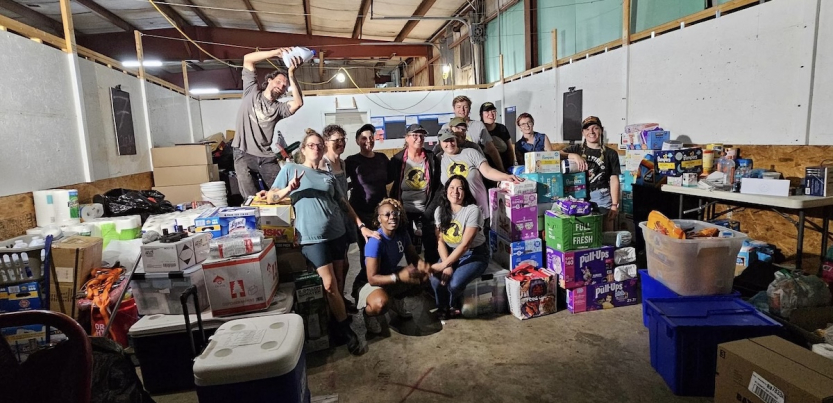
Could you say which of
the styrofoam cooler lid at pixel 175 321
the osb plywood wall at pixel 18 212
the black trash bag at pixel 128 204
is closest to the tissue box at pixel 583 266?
the styrofoam cooler lid at pixel 175 321

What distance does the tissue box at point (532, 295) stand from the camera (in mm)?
3018

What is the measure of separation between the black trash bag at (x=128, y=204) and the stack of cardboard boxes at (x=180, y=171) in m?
1.59

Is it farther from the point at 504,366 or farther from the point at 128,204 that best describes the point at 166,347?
the point at 128,204

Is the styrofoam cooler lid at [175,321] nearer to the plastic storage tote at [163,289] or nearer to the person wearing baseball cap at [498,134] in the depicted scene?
the plastic storage tote at [163,289]

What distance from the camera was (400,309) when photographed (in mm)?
3059

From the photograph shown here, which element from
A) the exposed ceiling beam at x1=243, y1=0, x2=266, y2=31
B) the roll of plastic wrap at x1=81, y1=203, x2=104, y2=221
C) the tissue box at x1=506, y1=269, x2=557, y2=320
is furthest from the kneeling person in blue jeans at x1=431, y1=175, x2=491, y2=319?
the exposed ceiling beam at x1=243, y1=0, x2=266, y2=31

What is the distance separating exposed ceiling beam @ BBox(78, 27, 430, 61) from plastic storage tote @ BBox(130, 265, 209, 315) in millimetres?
7640

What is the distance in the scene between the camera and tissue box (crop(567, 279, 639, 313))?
122 inches

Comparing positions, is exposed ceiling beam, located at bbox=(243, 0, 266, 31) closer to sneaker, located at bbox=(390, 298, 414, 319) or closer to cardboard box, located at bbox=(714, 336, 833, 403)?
sneaker, located at bbox=(390, 298, 414, 319)

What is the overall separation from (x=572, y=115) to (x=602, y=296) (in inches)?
136

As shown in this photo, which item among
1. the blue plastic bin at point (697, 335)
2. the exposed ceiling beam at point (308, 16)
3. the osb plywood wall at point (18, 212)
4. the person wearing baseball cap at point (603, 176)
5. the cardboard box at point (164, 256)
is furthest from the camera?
the exposed ceiling beam at point (308, 16)

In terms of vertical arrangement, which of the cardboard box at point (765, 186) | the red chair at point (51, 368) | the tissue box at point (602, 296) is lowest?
the tissue box at point (602, 296)

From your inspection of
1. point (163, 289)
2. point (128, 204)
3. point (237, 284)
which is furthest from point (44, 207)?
point (237, 284)

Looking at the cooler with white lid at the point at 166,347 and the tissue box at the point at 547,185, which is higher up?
the tissue box at the point at 547,185
